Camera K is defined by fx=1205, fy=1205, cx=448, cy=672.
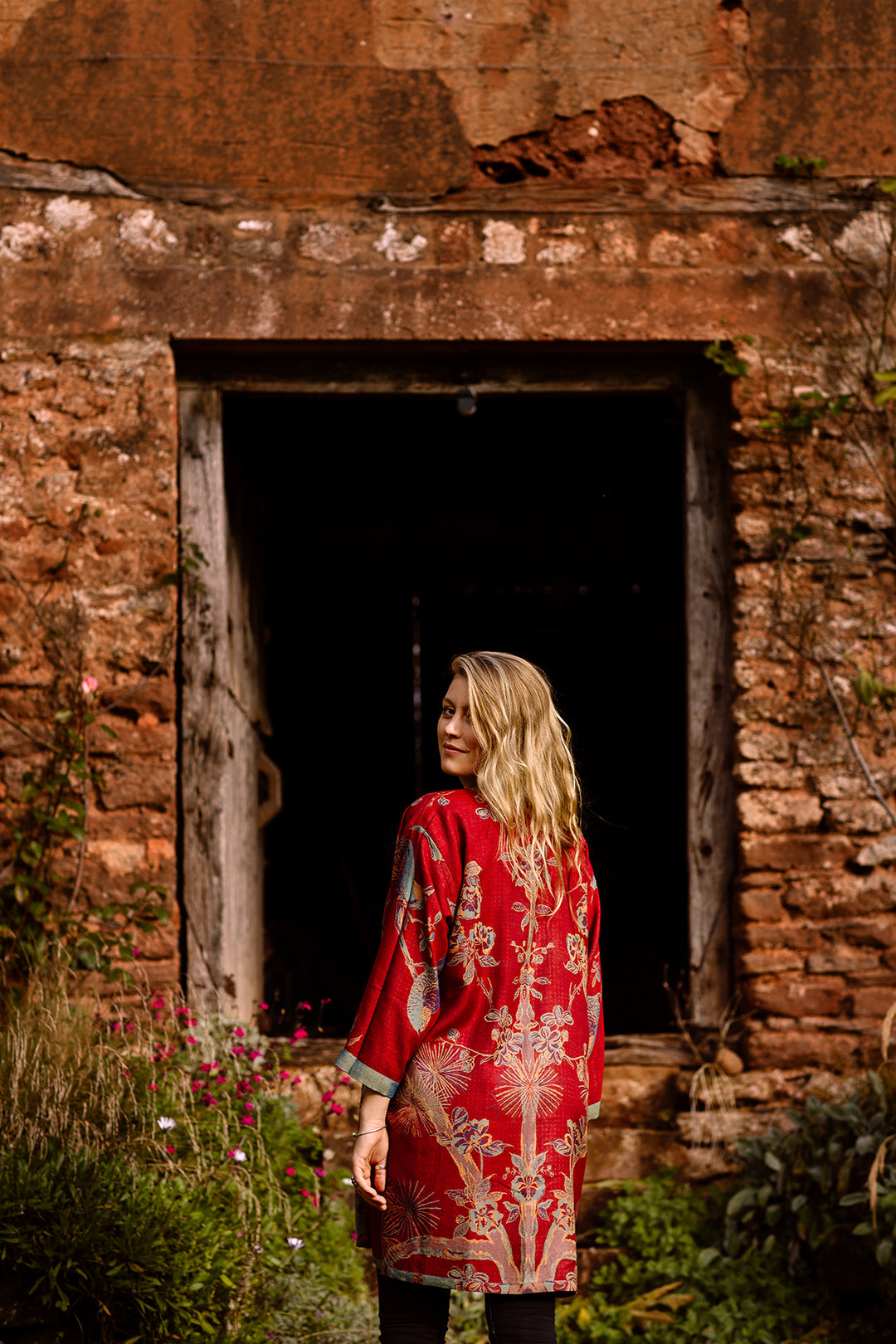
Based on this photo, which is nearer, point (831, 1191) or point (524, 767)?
point (524, 767)

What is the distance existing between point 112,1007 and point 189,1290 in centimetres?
117

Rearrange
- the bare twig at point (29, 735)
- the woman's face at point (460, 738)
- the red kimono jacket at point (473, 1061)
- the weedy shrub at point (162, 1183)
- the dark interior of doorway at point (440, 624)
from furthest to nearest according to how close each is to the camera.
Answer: the dark interior of doorway at point (440, 624) → the bare twig at point (29, 735) → the weedy shrub at point (162, 1183) → the woman's face at point (460, 738) → the red kimono jacket at point (473, 1061)

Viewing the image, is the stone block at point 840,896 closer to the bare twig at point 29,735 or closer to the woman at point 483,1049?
the woman at point 483,1049

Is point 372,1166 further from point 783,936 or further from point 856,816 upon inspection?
point 856,816

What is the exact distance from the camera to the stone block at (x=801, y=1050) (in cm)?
399

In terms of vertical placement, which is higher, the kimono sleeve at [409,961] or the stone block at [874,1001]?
the kimono sleeve at [409,961]

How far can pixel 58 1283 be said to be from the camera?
274 cm

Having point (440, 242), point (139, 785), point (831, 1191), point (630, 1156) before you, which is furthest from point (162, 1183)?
point (440, 242)

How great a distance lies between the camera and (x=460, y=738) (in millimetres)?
2299

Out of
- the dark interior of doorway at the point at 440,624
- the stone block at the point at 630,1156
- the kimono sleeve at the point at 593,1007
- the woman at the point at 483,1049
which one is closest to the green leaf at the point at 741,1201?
the stone block at the point at 630,1156

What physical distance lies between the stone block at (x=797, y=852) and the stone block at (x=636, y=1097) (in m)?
0.78

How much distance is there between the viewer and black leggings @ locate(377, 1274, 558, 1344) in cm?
206

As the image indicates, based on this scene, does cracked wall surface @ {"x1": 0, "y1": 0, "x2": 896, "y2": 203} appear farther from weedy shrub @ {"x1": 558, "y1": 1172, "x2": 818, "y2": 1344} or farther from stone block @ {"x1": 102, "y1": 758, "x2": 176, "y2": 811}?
weedy shrub @ {"x1": 558, "y1": 1172, "x2": 818, "y2": 1344}

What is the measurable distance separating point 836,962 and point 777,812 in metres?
0.53
